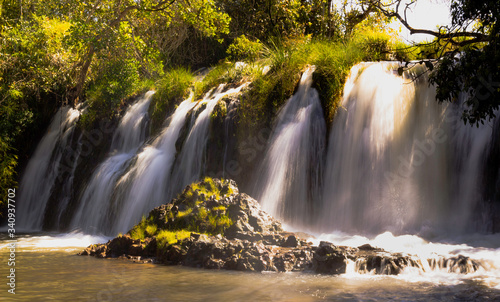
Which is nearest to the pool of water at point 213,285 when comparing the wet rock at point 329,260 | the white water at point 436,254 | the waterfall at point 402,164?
the white water at point 436,254

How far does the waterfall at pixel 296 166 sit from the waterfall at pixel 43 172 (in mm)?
8166

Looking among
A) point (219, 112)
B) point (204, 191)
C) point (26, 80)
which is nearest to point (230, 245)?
point (204, 191)

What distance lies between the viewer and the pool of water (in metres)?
5.19

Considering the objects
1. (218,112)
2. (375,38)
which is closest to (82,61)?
(218,112)

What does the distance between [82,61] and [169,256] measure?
11773 mm

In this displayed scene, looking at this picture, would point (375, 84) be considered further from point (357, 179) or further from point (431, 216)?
point (431, 216)

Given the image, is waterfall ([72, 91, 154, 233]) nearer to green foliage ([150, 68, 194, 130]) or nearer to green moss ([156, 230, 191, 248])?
green foliage ([150, 68, 194, 130])

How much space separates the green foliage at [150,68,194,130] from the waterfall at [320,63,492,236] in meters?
5.91

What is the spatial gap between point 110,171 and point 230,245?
23.7ft

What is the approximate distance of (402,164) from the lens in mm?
9492

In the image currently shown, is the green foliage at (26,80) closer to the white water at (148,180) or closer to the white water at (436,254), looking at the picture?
the white water at (148,180)

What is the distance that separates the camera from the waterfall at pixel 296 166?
10.1m

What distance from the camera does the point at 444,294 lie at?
5199mm

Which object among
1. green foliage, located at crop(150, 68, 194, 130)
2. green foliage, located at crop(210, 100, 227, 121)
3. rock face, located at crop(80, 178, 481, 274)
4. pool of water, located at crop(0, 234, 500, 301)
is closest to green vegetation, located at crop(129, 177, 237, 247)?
rock face, located at crop(80, 178, 481, 274)
